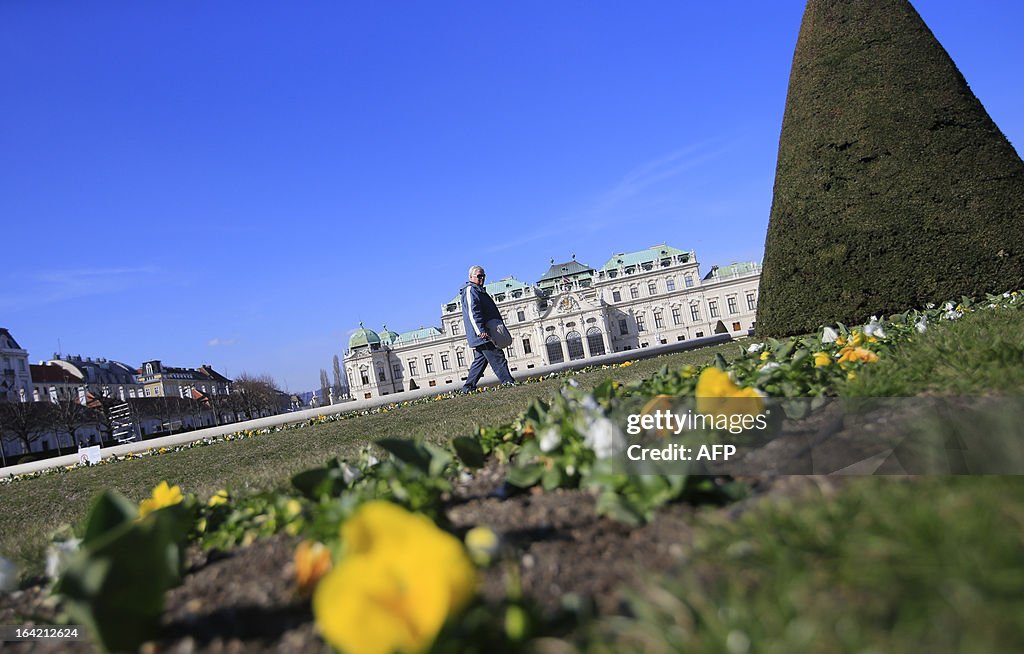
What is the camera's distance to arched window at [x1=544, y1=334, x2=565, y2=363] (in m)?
72.4

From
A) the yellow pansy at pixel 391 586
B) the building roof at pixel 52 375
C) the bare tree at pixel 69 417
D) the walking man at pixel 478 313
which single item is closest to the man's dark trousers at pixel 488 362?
the walking man at pixel 478 313

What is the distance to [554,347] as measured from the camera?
72.9 meters

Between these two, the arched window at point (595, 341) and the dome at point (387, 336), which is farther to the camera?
the dome at point (387, 336)

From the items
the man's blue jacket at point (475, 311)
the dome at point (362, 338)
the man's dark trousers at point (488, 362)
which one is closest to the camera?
the man's blue jacket at point (475, 311)

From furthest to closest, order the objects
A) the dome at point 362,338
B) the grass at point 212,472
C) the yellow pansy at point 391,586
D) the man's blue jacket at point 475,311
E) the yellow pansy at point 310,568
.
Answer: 1. the dome at point 362,338
2. the man's blue jacket at point 475,311
3. the grass at point 212,472
4. the yellow pansy at point 310,568
5. the yellow pansy at point 391,586

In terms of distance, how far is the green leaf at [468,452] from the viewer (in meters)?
2.30

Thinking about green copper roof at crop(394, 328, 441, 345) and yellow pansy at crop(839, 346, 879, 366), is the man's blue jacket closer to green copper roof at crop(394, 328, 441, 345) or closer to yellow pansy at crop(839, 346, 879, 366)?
yellow pansy at crop(839, 346, 879, 366)

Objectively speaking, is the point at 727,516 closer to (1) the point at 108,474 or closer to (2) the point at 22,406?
(1) the point at 108,474

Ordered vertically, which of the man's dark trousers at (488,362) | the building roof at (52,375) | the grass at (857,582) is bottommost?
the grass at (857,582)

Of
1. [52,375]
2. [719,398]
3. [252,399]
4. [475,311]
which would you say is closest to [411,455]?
[719,398]

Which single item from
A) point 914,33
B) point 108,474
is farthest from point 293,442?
point 914,33

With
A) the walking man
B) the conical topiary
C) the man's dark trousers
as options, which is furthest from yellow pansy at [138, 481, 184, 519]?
the man's dark trousers

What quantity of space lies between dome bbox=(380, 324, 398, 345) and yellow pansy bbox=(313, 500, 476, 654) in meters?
83.8

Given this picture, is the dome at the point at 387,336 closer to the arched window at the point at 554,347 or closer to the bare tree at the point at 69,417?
the arched window at the point at 554,347
